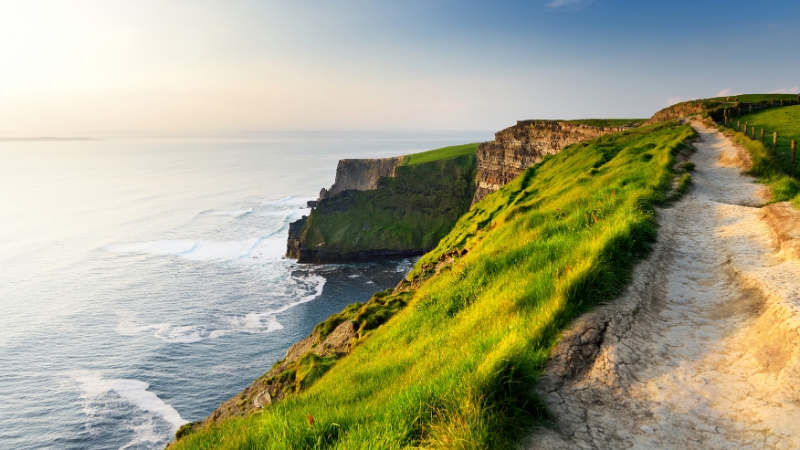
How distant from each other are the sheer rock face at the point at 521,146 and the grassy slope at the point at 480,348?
2216 inches

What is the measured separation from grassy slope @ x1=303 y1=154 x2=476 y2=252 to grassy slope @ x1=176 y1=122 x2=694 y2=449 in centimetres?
8347

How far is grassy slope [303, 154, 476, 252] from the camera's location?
3986 inches

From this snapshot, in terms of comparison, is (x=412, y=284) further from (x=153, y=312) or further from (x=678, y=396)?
(x=153, y=312)

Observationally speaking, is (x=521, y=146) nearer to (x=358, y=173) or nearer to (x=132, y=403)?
(x=358, y=173)

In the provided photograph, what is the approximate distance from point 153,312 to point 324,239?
42786 mm

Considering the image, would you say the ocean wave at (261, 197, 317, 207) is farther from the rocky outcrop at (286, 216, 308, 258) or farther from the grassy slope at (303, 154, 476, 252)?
the rocky outcrop at (286, 216, 308, 258)

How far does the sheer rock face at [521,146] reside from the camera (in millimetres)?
72250

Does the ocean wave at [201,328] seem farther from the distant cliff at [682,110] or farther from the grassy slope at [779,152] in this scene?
the distant cliff at [682,110]

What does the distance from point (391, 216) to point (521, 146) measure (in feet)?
120

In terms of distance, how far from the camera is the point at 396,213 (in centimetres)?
11119

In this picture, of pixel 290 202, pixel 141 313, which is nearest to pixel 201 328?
pixel 141 313

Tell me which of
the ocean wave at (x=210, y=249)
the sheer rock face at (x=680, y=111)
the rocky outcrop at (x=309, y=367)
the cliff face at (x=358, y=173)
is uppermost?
the sheer rock face at (x=680, y=111)

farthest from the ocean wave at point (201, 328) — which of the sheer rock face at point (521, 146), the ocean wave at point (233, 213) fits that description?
the ocean wave at point (233, 213)

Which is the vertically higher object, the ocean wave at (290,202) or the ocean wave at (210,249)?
the ocean wave at (290,202)
